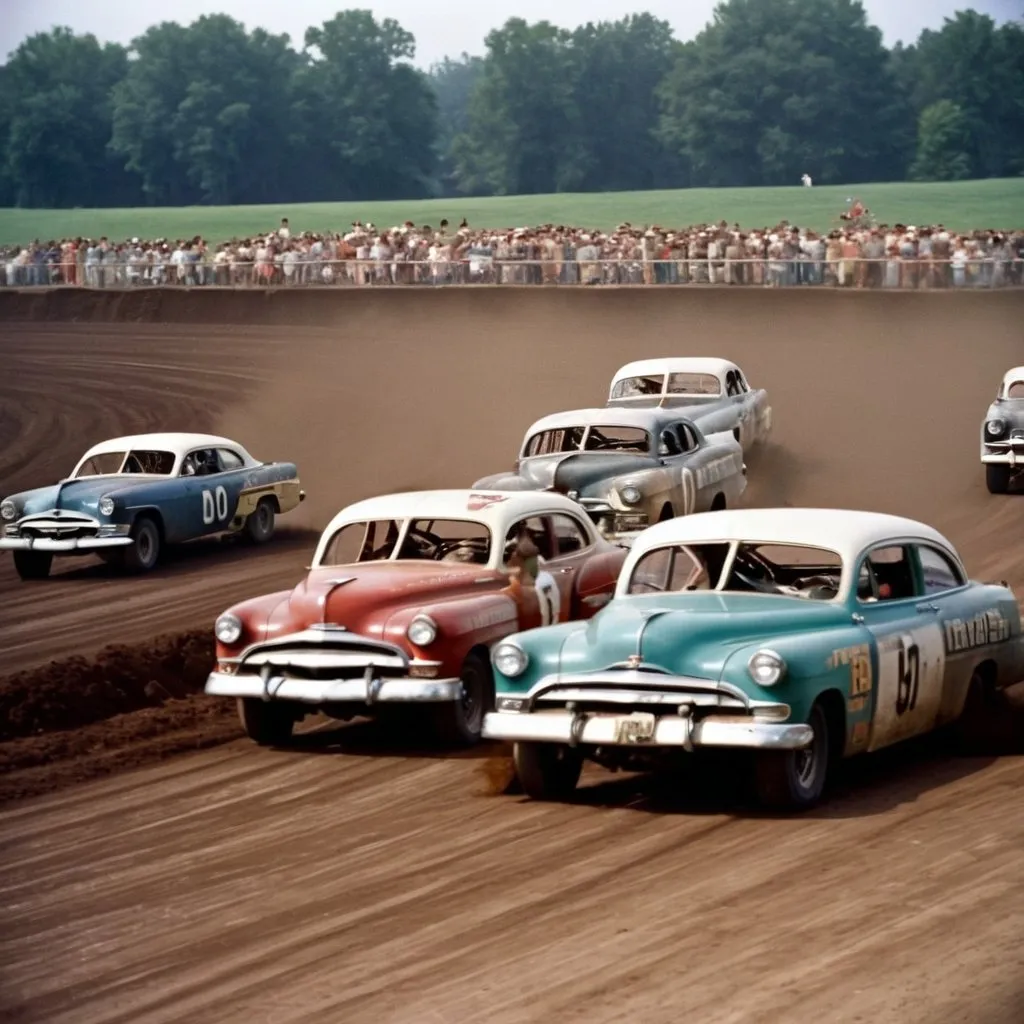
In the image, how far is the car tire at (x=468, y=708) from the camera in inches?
427

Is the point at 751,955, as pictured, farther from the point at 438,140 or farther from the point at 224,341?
the point at 438,140

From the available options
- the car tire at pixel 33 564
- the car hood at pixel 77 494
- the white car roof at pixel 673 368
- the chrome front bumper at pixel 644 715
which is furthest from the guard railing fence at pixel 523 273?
the chrome front bumper at pixel 644 715

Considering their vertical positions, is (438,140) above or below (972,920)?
above

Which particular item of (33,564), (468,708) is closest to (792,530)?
(468,708)

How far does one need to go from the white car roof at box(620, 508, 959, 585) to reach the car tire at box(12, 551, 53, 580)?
9970 millimetres

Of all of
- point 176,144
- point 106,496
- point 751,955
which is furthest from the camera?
point 176,144

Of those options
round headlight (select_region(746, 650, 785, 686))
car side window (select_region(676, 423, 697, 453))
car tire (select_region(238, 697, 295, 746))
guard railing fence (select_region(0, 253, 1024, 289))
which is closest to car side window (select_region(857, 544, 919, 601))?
round headlight (select_region(746, 650, 785, 686))

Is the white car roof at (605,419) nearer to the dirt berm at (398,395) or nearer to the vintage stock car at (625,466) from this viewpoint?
the vintage stock car at (625,466)

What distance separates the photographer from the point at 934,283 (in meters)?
35.7

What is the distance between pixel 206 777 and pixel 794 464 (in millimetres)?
16163

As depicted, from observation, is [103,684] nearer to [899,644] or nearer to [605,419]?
[899,644]

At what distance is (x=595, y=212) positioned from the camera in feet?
223

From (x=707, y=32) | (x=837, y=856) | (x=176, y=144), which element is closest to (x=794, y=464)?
(x=837, y=856)

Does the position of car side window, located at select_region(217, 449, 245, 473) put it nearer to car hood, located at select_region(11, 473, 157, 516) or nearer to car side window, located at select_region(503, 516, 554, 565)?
car hood, located at select_region(11, 473, 157, 516)
